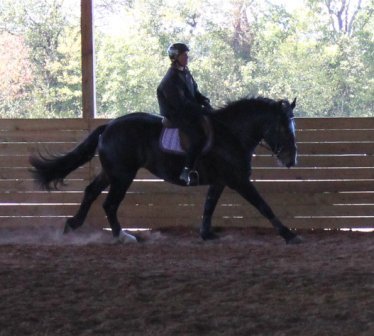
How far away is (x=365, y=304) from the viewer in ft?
15.9

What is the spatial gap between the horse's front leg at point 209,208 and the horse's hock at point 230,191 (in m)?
0.68

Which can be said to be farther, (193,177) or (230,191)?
(230,191)

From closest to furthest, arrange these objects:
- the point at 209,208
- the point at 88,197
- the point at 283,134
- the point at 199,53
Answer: the point at 283,134, the point at 209,208, the point at 88,197, the point at 199,53

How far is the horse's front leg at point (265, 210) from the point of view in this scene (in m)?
8.12

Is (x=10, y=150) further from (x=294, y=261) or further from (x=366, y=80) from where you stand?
(x=366, y=80)

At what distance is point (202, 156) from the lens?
324 inches

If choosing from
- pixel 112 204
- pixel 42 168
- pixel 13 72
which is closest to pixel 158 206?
pixel 112 204

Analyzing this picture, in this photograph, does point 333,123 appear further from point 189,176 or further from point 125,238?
point 125,238

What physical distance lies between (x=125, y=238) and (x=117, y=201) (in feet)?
1.40

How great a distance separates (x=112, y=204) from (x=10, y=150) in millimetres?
1822

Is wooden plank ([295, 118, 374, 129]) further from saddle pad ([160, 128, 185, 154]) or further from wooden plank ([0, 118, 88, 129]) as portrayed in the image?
wooden plank ([0, 118, 88, 129])

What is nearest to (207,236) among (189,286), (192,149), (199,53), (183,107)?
(192,149)

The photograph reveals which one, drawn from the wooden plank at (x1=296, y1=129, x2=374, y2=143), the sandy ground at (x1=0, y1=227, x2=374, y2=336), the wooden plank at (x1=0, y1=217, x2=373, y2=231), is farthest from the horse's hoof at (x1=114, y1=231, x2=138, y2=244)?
the wooden plank at (x1=296, y1=129, x2=374, y2=143)

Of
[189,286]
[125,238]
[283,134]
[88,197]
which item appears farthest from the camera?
[88,197]
